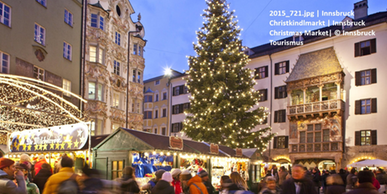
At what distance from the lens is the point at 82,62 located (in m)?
25.5

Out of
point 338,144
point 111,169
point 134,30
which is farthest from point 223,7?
point 111,169

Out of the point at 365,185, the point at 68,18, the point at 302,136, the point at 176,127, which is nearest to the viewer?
the point at 365,185

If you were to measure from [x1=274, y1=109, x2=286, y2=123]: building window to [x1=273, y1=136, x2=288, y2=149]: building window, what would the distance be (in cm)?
170

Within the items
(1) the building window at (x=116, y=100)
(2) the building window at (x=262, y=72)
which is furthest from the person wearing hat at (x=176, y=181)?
(2) the building window at (x=262, y=72)

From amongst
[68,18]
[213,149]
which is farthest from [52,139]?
[68,18]

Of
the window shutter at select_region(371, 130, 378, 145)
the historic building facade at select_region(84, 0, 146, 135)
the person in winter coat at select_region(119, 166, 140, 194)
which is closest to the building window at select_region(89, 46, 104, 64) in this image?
the historic building facade at select_region(84, 0, 146, 135)

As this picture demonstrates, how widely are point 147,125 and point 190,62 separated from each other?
22670 millimetres

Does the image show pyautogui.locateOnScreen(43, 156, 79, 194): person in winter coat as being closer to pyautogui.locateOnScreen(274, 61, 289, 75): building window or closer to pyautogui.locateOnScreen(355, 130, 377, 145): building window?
pyautogui.locateOnScreen(355, 130, 377, 145): building window

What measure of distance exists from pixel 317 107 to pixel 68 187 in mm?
30749

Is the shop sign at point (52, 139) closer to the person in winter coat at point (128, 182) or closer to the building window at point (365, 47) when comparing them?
the person in winter coat at point (128, 182)

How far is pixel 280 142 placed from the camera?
3553 cm

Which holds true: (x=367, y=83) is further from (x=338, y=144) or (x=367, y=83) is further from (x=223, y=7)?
(x=223, y=7)

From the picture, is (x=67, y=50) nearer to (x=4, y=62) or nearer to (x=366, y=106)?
(x=4, y=62)

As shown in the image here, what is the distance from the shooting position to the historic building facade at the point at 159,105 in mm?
47469
